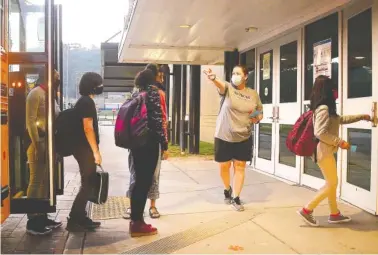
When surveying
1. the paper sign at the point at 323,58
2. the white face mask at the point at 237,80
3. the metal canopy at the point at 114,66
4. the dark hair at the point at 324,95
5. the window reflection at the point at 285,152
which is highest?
the metal canopy at the point at 114,66

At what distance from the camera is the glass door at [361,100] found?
17.7 ft

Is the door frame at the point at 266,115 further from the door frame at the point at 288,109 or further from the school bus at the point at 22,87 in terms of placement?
the school bus at the point at 22,87

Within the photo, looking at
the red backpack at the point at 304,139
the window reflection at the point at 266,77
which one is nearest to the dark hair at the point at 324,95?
the red backpack at the point at 304,139

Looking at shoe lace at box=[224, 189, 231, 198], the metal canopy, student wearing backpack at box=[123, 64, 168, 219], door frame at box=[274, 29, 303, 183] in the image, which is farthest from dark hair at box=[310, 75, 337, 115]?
the metal canopy

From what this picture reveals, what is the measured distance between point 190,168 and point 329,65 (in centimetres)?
430

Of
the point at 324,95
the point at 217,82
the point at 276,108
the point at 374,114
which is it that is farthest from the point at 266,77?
the point at 324,95

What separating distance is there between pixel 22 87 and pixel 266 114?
17.7 feet

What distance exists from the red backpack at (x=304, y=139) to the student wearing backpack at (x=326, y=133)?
0.08 meters

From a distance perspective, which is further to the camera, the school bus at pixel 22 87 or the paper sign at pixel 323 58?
the paper sign at pixel 323 58

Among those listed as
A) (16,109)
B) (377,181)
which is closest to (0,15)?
(16,109)

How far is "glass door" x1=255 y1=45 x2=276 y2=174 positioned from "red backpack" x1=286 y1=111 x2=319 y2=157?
344 cm

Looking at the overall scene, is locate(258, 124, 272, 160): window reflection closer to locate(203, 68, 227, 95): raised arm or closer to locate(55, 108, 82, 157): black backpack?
locate(203, 68, 227, 95): raised arm

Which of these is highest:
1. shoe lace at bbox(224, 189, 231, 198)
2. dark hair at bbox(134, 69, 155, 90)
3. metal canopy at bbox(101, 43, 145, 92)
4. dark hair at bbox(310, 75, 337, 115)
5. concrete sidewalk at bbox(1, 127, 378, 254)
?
metal canopy at bbox(101, 43, 145, 92)

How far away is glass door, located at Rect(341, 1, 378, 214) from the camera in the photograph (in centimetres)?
539
